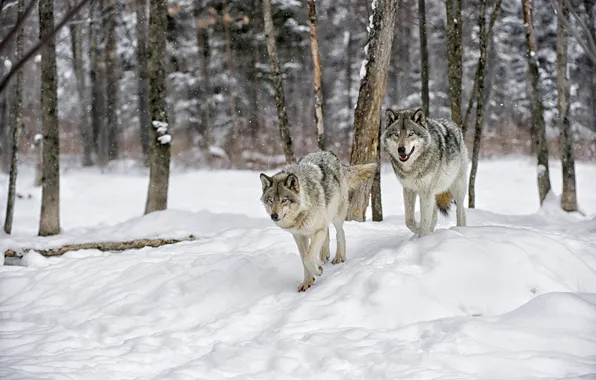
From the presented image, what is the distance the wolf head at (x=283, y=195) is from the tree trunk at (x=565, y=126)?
33.5ft

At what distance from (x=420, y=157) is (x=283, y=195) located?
1.97m

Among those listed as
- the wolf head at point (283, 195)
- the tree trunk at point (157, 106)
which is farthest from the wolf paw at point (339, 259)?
the tree trunk at point (157, 106)

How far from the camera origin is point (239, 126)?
28.6 meters

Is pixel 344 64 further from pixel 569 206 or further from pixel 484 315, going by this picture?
pixel 484 315

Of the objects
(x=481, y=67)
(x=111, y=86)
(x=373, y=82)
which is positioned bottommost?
(x=373, y=82)

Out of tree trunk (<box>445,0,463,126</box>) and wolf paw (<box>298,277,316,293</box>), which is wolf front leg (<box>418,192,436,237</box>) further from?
tree trunk (<box>445,0,463,126</box>)

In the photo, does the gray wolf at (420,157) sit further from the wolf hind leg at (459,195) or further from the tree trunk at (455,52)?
the tree trunk at (455,52)

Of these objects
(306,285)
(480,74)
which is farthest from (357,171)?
(480,74)

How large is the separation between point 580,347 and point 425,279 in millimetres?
1560

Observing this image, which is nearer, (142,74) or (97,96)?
(97,96)

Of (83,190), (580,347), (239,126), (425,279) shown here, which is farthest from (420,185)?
(239,126)

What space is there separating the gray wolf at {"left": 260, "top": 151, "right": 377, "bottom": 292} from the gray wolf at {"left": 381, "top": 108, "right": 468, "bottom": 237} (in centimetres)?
84

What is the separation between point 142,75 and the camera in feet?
91.8

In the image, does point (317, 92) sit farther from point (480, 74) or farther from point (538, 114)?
point (538, 114)
